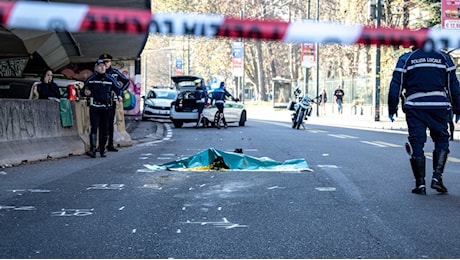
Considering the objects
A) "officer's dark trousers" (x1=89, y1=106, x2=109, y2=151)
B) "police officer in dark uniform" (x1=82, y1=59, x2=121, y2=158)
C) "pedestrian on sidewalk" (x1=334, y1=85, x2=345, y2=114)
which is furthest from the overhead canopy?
"pedestrian on sidewalk" (x1=334, y1=85, x2=345, y2=114)

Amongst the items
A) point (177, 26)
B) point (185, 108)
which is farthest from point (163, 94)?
point (177, 26)

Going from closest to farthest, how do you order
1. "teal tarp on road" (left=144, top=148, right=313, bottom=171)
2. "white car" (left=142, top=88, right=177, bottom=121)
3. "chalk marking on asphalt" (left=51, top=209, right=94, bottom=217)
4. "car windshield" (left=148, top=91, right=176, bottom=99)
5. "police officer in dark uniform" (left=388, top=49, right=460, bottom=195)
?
1. "chalk marking on asphalt" (left=51, top=209, right=94, bottom=217)
2. "police officer in dark uniform" (left=388, top=49, right=460, bottom=195)
3. "teal tarp on road" (left=144, top=148, right=313, bottom=171)
4. "white car" (left=142, top=88, right=177, bottom=121)
5. "car windshield" (left=148, top=91, right=176, bottom=99)

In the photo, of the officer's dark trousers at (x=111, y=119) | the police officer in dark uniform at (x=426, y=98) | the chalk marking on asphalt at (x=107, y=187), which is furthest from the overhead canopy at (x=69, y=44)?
the police officer in dark uniform at (x=426, y=98)

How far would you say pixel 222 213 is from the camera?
6719 millimetres

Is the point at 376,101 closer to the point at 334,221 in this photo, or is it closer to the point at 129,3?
the point at 129,3

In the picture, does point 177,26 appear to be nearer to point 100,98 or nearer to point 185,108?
point 100,98

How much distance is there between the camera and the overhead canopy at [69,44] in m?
17.8

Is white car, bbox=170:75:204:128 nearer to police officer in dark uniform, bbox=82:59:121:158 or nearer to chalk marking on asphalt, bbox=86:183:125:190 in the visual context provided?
police officer in dark uniform, bbox=82:59:121:158

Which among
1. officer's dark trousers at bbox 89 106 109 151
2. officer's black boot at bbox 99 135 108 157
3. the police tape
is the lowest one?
officer's black boot at bbox 99 135 108 157

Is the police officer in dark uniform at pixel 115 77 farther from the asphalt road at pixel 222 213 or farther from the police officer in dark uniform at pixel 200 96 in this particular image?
the police officer in dark uniform at pixel 200 96

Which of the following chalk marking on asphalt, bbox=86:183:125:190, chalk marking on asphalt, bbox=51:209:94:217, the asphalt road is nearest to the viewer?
the asphalt road

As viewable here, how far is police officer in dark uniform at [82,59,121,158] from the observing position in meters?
12.5

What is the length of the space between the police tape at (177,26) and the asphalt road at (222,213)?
5.18 ft

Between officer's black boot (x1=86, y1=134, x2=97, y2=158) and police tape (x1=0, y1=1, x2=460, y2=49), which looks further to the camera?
officer's black boot (x1=86, y1=134, x2=97, y2=158)
